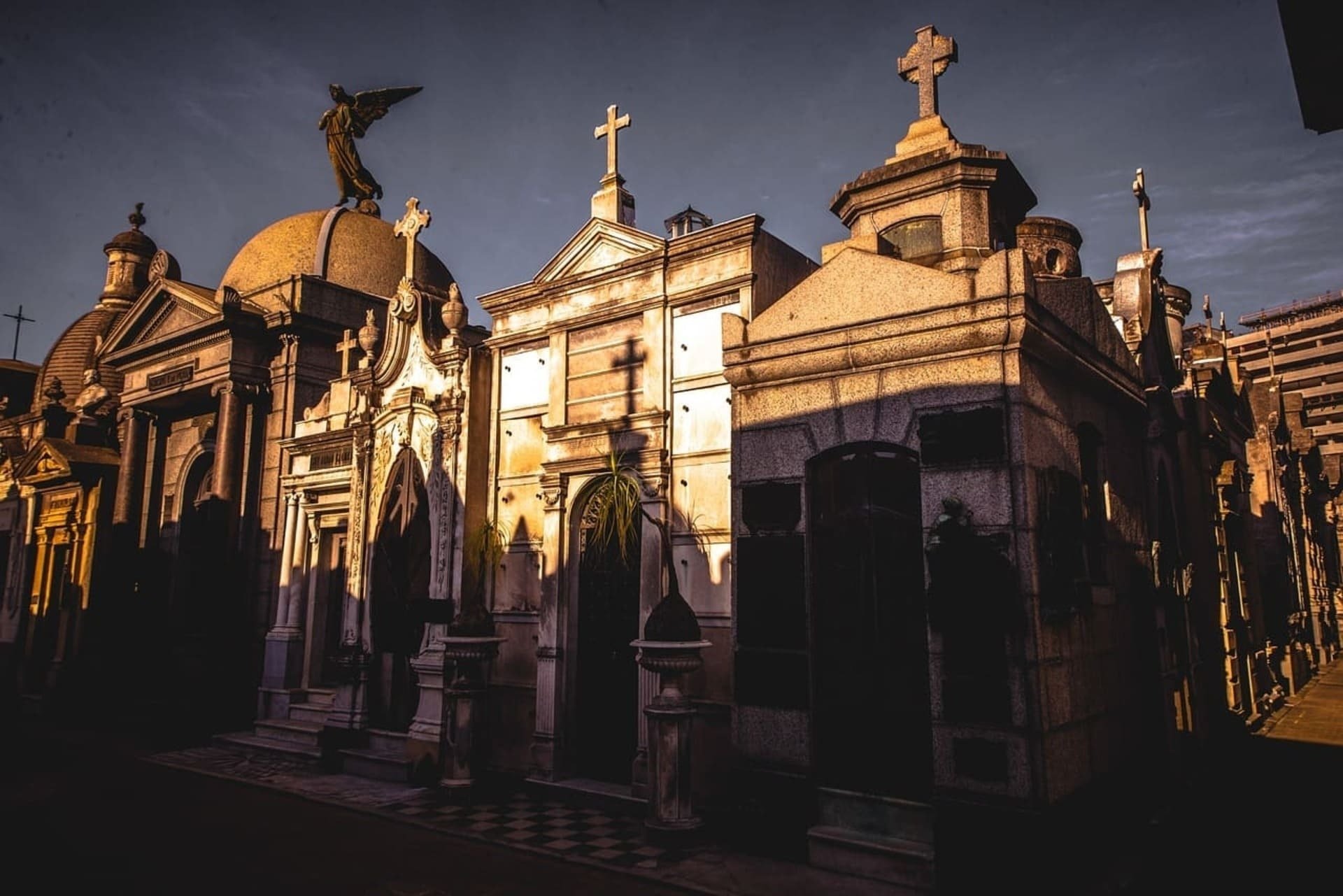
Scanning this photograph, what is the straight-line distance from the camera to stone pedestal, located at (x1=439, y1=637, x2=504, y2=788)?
32.3 ft

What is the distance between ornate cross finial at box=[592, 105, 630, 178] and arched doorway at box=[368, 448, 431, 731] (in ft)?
15.9

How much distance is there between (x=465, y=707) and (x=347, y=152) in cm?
1428

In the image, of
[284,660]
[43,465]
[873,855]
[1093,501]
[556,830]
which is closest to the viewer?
[873,855]

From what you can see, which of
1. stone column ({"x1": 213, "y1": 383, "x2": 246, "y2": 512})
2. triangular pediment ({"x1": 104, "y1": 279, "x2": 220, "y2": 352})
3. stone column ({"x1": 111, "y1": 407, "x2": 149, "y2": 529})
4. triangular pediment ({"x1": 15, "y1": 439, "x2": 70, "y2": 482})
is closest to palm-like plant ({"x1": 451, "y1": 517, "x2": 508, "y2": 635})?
stone column ({"x1": 213, "y1": 383, "x2": 246, "y2": 512})

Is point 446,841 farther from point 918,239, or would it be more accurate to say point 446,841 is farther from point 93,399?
point 93,399

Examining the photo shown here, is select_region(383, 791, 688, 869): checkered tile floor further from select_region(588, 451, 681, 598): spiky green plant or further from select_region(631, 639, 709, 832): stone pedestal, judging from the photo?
select_region(588, 451, 681, 598): spiky green plant

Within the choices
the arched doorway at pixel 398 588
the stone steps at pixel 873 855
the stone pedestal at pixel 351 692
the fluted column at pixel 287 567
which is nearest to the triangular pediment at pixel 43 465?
the fluted column at pixel 287 567

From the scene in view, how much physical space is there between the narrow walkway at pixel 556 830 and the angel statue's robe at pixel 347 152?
12.6 m

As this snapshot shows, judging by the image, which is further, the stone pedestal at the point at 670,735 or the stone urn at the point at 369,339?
the stone urn at the point at 369,339

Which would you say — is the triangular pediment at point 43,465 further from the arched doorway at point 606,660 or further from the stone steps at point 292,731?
the arched doorway at point 606,660

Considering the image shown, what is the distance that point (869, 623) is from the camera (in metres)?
6.96

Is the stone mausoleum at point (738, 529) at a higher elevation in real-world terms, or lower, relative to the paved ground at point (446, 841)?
higher

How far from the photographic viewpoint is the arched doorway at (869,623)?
264 inches

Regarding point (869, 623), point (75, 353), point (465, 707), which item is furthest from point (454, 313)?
point (75, 353)
